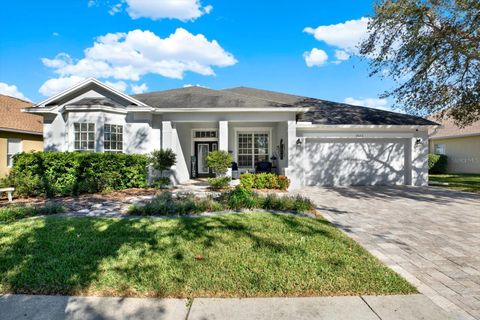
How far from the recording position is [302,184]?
13.3 m

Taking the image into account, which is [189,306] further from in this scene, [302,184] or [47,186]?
[302,184]

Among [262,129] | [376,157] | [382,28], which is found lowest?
[376,157]

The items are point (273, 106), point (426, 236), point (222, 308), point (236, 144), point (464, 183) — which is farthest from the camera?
point (236, 144)

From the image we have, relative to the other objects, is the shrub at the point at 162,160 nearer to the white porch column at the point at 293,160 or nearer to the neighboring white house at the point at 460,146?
the white porch column at the point at 293,160

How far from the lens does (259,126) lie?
15805 mm

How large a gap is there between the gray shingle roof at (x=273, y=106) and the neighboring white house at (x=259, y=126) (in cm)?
5

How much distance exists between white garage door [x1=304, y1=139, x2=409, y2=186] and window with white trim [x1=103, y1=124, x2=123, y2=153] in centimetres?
929

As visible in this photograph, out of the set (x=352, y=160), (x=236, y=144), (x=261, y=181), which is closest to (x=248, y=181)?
(x=261, y=181)

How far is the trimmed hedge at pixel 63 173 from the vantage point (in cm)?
979

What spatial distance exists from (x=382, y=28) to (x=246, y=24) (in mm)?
6916

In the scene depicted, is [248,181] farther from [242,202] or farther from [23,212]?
[23,212]

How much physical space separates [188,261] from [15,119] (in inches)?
719

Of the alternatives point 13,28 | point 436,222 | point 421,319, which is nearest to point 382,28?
point 436,222

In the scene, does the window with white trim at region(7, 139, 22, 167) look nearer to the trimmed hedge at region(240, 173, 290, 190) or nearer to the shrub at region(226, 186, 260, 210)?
the trimmed hedge at region(240, 173, 290, 190)
